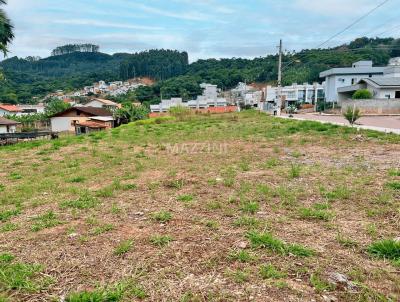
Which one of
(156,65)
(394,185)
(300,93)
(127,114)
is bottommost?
(394,185)

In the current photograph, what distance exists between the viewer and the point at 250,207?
409 cm

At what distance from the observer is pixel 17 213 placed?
169 inches

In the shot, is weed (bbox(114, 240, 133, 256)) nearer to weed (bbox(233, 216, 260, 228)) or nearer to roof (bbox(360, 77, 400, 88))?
weed (bbox(233, 216, 260, 228))

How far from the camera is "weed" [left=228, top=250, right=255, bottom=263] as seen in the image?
2.79 meters

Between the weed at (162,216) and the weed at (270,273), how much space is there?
157cm

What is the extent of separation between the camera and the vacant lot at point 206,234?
242 cm

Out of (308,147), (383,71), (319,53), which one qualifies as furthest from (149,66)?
(308,147)

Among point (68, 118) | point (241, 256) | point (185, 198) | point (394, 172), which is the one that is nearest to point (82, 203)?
point (185, 198)

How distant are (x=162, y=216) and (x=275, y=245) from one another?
1566 millimetres

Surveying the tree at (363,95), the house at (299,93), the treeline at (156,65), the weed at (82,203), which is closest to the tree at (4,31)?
the weed at (82,203)

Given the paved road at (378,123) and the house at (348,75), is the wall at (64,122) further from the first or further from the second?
the house at (348,75)

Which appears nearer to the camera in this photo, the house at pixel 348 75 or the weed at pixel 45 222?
the weed at pixel 45 222

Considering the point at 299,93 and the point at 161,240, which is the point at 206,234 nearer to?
the point at 161,240

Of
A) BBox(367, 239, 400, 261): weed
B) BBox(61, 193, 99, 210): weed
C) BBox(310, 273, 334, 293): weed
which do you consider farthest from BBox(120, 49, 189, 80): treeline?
BBox(310, 273, 334, 293): weed
